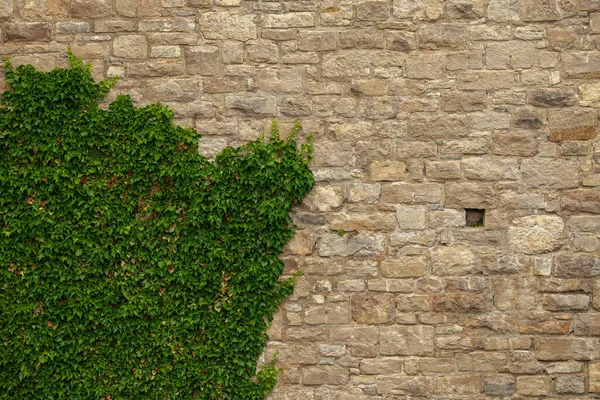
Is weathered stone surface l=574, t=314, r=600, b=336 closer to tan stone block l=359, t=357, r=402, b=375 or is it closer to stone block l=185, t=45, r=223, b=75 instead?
tan stone block l=359, t=357, r=402, b=375

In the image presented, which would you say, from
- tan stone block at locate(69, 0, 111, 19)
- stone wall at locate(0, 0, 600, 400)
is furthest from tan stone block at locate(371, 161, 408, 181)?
tan stone block at locate(69, 0, 111, 19)

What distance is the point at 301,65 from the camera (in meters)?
4.96

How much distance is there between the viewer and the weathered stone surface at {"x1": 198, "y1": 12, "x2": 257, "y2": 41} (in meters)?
4.95

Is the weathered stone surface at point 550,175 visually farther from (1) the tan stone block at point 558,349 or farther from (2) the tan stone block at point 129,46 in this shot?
(2) the tan stone block at point 129,46

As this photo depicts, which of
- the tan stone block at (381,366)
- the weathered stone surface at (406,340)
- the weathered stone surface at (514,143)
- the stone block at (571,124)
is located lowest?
the tan stone block at (381,366)

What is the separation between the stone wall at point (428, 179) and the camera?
4.91 m

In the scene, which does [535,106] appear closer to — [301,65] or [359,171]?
[359,171]

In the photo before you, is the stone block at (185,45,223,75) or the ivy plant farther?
the stone block at (185,45,223,75)

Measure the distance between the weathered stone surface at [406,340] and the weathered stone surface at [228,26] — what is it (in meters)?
2.42

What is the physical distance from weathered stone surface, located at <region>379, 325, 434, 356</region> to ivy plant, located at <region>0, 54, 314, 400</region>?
0.84m

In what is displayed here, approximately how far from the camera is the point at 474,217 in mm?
4996

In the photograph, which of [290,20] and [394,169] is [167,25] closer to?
[290,20]

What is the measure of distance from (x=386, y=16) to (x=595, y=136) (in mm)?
1779

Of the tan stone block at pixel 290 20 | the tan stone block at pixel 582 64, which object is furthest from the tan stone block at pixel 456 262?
the tan stone block at pixel 290 20
